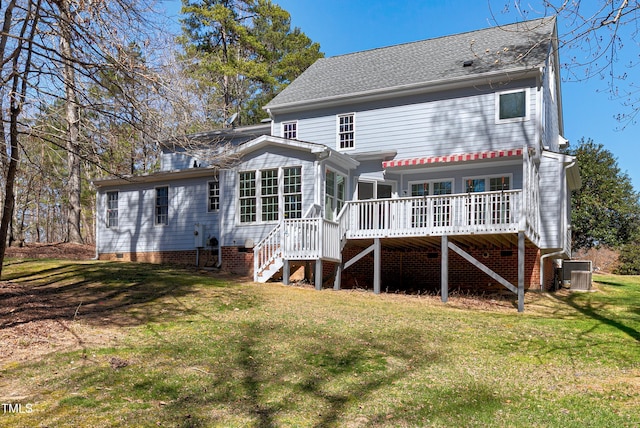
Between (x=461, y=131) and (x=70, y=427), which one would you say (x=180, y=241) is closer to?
(x=461, y=131)

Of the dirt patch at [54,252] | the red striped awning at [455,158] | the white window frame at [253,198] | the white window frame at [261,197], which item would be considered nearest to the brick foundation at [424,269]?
the white window frame at [253,198]

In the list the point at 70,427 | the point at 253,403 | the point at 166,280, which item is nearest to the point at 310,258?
the point at 166,280

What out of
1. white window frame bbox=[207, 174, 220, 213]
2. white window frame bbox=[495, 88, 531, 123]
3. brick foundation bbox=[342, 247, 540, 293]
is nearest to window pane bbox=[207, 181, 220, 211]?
white window frame bbox=[207, 174, 220, 213]

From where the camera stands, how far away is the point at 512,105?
1700 cm

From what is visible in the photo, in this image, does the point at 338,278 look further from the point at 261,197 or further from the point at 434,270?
the point at 261,197

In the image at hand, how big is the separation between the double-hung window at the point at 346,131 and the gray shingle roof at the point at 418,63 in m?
0.87

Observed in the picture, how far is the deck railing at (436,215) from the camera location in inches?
533

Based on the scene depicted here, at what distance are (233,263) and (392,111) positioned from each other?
24.6ft

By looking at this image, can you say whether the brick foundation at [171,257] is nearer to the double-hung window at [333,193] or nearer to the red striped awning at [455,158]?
the double-hung window at [333,193]

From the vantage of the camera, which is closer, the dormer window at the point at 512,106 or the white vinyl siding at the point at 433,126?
the dormer window at the point at 512,106

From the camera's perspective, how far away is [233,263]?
59.3 ft

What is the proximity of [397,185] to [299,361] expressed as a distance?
11.0 metres

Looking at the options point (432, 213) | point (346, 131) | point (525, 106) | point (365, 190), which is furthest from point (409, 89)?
point (432, 213)

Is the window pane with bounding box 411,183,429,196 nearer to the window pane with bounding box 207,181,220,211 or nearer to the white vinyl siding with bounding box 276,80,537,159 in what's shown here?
the white vinyl siding with bounding box 276,80,537,159
